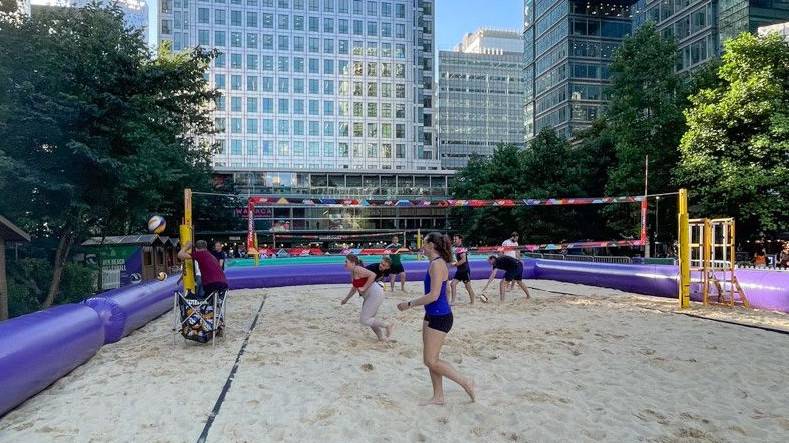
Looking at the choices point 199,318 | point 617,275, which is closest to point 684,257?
point 617,275

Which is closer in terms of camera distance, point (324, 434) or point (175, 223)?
point (324, 434)

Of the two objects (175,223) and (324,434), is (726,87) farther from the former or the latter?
(175,223)

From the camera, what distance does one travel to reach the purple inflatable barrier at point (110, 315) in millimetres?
8289

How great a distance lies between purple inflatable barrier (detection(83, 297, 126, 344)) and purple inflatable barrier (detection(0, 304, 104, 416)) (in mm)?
677

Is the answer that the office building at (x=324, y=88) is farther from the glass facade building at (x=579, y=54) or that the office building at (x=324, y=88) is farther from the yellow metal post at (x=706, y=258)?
the yellow metal post at (x=706, y=258)

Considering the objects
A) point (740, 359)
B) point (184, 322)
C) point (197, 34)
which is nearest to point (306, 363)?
point (184, 322)

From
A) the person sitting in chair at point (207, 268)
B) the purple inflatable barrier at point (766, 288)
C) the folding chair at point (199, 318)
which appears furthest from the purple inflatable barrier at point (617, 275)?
the folding chair at point (199, 318)

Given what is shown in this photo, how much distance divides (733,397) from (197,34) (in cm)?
7628

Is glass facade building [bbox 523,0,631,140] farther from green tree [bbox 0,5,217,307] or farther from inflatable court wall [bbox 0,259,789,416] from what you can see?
green tree [bbox 0,5,217,307]

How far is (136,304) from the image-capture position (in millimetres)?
9609

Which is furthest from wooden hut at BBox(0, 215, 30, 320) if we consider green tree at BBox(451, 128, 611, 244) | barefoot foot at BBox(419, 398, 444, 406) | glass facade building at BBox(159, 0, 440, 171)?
glass facade building at BBox(159, 0, 440, 171)

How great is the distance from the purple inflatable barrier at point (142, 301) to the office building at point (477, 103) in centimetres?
10118

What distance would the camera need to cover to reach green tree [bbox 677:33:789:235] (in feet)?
68.3

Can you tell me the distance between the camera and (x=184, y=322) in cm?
802
